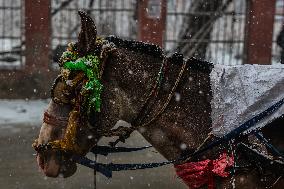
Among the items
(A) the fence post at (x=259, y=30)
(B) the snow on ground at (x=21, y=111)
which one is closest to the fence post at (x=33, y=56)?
(B) the snow on ground at (x=21, y=111)

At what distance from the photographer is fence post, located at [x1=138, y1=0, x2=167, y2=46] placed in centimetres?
1108

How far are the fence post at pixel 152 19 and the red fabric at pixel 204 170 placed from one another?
8.29m

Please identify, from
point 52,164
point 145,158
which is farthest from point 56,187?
point 52,164

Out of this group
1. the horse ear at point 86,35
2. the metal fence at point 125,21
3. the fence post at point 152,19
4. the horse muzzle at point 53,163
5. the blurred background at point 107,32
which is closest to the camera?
the horse ear at point 86,35

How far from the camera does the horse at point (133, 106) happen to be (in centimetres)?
288

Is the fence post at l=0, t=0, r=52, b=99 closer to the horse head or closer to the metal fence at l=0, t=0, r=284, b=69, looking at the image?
the metal fence at l=0, t=0, r=284, b=69

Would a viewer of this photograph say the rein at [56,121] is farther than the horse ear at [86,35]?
Yes

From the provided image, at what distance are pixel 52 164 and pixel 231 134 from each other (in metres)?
1.17

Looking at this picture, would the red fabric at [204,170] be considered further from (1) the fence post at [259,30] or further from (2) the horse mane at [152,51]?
(1) the fence post at [259,30]

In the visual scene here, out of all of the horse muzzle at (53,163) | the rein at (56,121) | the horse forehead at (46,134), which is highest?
the rein at (56,121)

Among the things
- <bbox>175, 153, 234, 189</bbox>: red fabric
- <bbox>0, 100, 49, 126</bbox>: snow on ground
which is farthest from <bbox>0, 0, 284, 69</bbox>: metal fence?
<bbox>175, 153, 234, 189</bbox>: red fabric

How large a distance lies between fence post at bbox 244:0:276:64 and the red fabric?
896 centimetres

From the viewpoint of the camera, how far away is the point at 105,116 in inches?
116

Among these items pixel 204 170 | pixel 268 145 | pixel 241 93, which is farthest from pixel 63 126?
pixel 268 145
